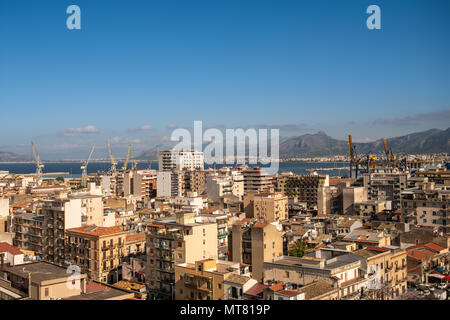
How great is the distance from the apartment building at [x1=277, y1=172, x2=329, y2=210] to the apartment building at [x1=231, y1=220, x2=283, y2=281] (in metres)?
18.8

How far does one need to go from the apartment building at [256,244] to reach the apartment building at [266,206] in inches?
347

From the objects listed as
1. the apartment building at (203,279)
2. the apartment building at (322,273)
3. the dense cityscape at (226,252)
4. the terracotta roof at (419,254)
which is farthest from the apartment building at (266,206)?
the apartment building at (322,273)

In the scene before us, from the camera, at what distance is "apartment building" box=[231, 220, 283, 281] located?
12484mm

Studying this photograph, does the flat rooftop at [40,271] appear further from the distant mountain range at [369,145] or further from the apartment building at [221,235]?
the distant mountain range at [369,145]

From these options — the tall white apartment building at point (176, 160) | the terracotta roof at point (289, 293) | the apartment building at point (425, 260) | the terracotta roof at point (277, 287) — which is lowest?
the apartment building at point (425, 260)

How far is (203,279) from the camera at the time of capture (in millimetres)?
9516

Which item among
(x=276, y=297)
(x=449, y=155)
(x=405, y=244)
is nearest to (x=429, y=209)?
(x=405, y=244)

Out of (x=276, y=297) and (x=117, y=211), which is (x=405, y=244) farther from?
(x=117, y=211)

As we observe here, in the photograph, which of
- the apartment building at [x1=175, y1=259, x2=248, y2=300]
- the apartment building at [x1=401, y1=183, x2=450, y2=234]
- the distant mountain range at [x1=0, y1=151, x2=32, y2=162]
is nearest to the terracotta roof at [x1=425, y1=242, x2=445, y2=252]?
the apartment building at [x1=401, y1=183, x2=450, y2=234]

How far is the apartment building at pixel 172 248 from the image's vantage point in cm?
1130

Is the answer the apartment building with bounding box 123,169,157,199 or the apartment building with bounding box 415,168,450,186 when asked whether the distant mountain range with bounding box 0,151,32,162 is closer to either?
the apartment building with bounding box 123,169,157,199
